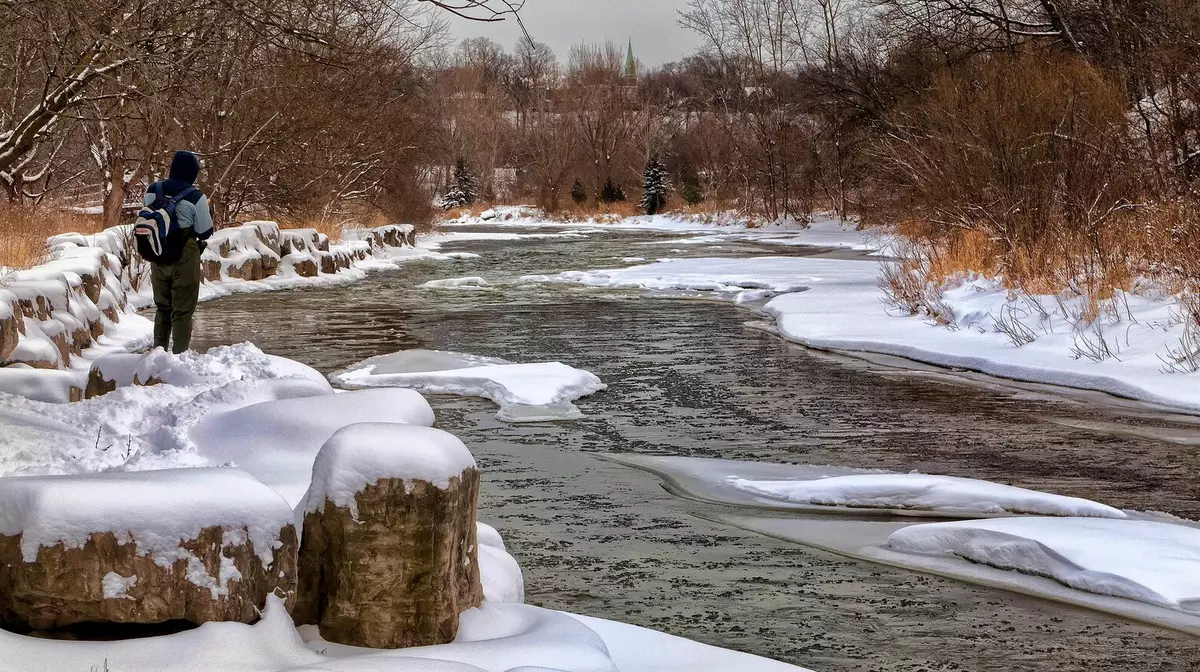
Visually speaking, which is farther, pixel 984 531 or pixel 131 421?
pixel 131 421

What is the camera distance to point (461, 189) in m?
76.9

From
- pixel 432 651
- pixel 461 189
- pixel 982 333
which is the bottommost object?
pixel 432 651

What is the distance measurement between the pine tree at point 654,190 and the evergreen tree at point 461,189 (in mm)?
14302

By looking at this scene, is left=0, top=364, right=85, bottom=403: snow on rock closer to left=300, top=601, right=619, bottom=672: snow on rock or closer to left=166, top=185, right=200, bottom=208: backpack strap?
left=166, top=185, right=200, bottom=208: backpack strap

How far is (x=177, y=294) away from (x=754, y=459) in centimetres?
482

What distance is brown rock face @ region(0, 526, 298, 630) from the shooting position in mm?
3576

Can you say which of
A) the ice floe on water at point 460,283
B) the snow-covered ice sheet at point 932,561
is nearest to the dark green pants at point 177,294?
the snow-covered ice sheet at point 932,561

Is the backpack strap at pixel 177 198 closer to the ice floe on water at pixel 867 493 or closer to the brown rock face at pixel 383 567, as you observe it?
the ice floe on water at pixel 867 493

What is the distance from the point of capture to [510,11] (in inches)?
228

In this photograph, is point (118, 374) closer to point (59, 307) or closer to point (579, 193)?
point (59, 307)

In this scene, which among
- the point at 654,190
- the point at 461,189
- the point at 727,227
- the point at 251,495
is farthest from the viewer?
the point at 461,189

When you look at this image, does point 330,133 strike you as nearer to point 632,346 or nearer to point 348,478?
point 632,346

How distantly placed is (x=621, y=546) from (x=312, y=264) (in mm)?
19632

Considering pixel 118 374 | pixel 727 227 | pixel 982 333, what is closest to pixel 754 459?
pixel 118 374
